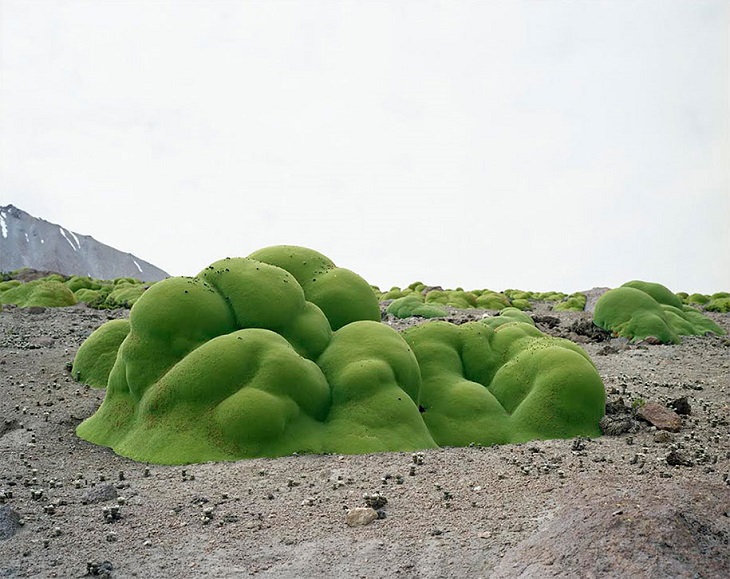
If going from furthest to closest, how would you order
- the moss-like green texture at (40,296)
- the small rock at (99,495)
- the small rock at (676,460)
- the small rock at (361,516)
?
the moss-like green texture at (40,296) → the small rock at (676,460) → the small rock at (99,495) → the small rock at (361,516)

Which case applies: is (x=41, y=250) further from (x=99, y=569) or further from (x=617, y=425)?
(x=99, y=569)

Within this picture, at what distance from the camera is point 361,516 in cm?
764

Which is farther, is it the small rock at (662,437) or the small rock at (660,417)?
the small rock at (660,417)

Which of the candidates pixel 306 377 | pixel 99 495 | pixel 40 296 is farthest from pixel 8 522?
pixel 40 296

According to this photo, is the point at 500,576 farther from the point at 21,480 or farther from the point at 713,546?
the point at 21,480

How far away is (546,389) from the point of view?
12648 mm

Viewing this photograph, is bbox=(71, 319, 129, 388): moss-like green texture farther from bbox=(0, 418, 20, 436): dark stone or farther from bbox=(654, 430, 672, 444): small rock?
bbox=(654, 430, 672, 444): small rock

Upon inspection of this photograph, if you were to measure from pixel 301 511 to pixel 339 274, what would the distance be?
7062mm

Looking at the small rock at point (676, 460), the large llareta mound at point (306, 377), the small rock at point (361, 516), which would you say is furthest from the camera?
the large llareta mound at point (306, 377)

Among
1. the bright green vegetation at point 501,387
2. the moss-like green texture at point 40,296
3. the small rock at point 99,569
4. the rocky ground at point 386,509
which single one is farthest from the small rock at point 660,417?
the moss-like green texture at point 40,296

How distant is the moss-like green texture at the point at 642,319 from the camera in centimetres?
2441

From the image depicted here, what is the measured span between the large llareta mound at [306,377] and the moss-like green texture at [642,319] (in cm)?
1189

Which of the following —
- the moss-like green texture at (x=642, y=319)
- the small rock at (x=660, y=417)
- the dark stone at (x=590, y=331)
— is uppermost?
the moss-like green texture at (x=642, y=319)

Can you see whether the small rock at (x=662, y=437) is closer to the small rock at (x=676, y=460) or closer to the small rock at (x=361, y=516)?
the small rock at (x=676, y=460)
